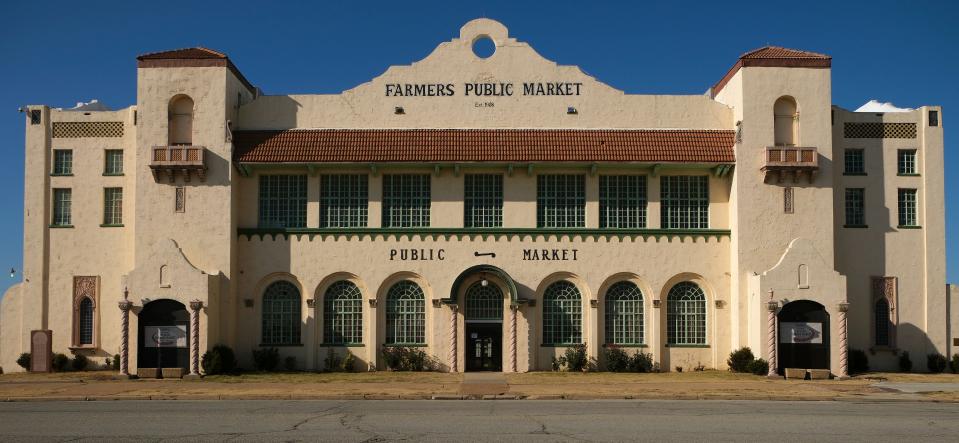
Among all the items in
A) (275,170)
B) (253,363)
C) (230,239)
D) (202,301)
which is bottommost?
(253,363)

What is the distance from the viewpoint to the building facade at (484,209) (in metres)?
34.8

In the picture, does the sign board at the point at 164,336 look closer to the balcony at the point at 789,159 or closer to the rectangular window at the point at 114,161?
the rectangular window at the point at 114,161

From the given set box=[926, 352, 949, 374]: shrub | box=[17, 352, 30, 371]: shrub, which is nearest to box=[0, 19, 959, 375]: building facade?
box=[926, 352, 949, 374]: shrub

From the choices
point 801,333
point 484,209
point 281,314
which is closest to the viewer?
point 801,333

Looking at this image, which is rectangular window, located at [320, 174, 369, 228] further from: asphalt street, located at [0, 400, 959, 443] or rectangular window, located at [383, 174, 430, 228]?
asphalt street, located at [0, 400, 959, 443]

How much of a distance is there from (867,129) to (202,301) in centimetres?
2622

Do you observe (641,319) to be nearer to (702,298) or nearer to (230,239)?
(702,298)

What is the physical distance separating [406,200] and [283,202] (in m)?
4.78

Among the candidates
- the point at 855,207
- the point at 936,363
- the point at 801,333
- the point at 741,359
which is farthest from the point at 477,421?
the point at 936,363

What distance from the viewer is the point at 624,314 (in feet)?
117

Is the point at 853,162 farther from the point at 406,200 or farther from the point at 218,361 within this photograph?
the point at 218,361

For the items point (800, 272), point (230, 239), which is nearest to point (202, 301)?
point (230, 239)

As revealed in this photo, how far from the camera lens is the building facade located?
3478 centimetres

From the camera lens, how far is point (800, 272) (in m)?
33.5
